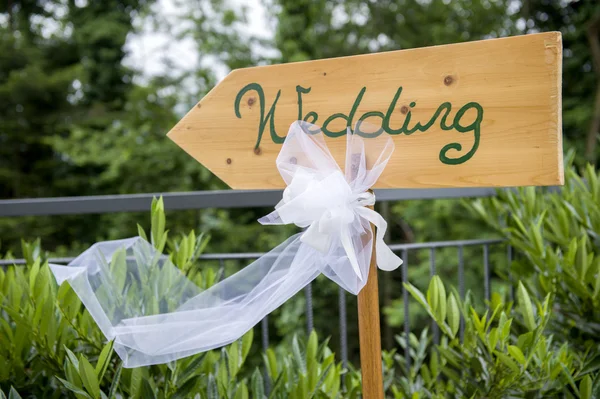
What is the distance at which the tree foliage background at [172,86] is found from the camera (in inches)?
264

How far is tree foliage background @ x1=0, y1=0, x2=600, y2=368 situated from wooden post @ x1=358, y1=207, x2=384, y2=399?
534 centimetres

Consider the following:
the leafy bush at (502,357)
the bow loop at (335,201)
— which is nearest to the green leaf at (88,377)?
the bow loop at (335,201)

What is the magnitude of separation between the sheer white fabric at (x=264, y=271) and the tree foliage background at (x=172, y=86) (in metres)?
5.24

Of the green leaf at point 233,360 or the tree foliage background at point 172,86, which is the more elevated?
the tree foliage background at point 172,86

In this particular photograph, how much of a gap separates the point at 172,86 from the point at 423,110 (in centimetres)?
756

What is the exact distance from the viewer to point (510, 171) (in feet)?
3.15

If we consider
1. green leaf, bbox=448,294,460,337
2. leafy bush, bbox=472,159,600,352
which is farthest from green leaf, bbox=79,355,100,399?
leafy bush, bbox=472,159,600,352

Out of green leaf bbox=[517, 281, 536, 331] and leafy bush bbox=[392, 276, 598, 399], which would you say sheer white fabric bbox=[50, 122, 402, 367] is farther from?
green leaf bbox=[517, 281, 536, 331]

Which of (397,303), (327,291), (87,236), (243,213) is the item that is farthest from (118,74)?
(397,303)

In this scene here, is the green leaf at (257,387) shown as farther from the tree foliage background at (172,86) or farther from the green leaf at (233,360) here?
the tree foliage background at (172,86)

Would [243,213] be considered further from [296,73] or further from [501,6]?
[296,73]

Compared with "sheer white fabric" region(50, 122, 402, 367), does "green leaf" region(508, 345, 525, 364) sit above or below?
below

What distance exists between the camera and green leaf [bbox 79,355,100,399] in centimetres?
104

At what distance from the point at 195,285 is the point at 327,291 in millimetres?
5616
